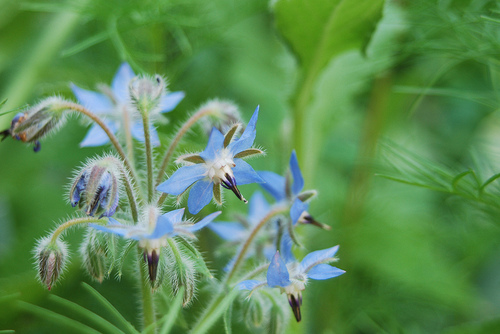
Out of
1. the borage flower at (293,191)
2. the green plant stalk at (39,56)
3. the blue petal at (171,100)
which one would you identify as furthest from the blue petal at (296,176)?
the green plant stalk at (39,56)

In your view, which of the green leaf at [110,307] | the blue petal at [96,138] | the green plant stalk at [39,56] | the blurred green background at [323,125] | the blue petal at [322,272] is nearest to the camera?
the green leaf at [110,307]

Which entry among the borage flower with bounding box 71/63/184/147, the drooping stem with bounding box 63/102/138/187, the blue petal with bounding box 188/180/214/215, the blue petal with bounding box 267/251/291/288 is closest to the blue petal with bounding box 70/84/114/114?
the borage flower with bounding box 71/63/184/147

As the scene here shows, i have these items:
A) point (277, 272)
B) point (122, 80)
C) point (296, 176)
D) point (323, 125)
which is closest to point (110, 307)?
point (277, 272)

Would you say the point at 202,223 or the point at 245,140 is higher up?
the point at 245,140

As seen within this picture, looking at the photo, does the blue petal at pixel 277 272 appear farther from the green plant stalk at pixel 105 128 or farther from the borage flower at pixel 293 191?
the green plant stalk at pixel 105 128

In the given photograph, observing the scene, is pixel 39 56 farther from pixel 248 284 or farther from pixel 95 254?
pixel 248 284

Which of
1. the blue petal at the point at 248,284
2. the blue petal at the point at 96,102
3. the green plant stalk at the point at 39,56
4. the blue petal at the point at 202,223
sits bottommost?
the blue petal at the point at 248,284

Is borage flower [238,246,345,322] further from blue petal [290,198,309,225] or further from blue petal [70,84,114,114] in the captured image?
blue petal [70,84,114,114]
